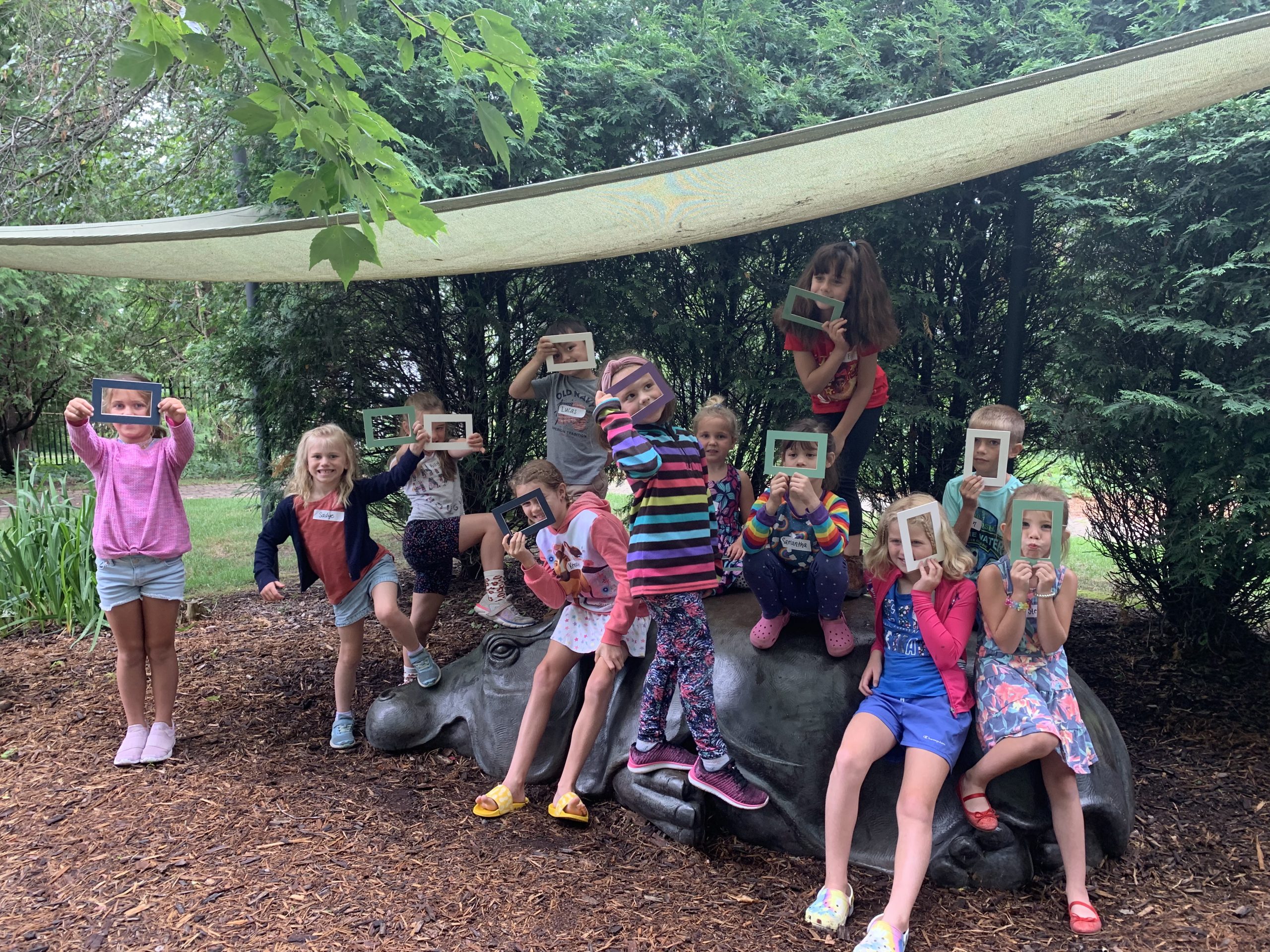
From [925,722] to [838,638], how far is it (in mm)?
411

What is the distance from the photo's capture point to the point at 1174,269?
3.51 meters

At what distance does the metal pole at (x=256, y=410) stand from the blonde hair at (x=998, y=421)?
4.16m

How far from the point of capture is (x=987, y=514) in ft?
10.1

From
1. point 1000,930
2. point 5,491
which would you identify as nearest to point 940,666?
point 1000,930

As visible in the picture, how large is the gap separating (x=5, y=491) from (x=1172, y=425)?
14749mm

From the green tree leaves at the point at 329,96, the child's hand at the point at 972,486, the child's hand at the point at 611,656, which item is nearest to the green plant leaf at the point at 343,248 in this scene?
the green tree leaves at the point at 329,96

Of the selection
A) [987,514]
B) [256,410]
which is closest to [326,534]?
[256,410]

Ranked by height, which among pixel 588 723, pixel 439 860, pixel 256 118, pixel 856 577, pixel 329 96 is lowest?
pixel 439 860

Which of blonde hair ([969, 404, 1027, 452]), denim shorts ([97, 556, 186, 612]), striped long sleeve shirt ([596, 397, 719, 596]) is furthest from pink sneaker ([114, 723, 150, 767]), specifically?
blonde hair ([969, 404, 1027, 452])

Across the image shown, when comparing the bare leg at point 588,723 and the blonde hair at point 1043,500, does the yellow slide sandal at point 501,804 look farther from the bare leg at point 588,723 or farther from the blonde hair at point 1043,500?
the blonde hair at point 1043,500

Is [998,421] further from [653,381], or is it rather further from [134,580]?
[134,580]

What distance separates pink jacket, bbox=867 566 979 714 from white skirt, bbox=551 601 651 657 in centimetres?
100

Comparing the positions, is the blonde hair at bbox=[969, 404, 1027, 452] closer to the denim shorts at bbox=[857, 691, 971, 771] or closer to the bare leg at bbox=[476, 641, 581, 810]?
the denim shorts at bbox=[857, 691, 971, 771]

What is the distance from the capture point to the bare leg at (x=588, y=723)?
9.40 feet
